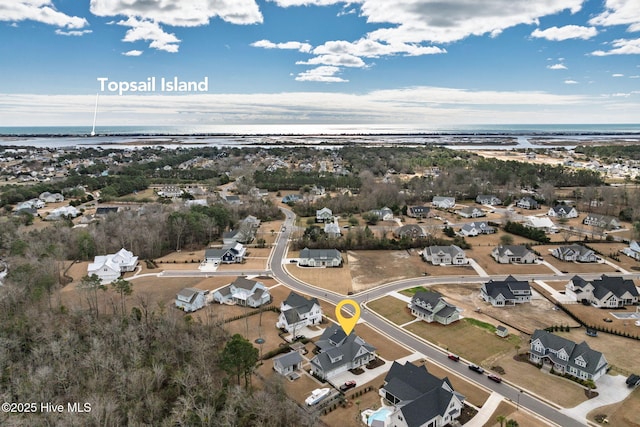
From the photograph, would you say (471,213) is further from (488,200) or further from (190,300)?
(190,300)

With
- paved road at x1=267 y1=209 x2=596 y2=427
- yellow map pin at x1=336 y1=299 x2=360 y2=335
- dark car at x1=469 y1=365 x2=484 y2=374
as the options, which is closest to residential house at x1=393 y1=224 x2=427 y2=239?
paved road at x1=267 y1=209 x2=596 y2=427

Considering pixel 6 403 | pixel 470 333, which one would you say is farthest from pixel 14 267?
pixel 470 333

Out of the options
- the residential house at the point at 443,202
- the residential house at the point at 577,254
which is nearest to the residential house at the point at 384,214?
the residential house at the point at 443,202

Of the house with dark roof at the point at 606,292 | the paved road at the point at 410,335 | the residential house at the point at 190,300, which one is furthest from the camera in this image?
the house with dark roof at the point at 606,292

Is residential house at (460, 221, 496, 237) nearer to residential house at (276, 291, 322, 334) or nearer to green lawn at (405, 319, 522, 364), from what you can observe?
green lawn at (405, 319, 522, 364)

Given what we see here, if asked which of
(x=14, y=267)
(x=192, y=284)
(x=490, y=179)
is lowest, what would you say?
(x=192, y=284)

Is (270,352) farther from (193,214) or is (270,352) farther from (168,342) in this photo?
(193,214)

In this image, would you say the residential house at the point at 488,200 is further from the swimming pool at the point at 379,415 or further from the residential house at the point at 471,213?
the swimming pool at the point at 379,415
